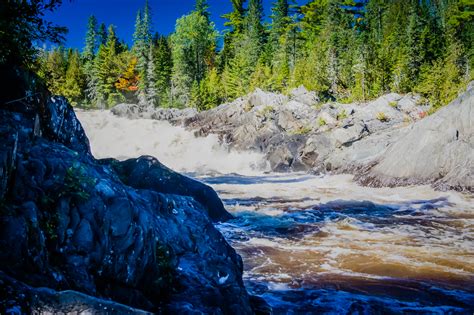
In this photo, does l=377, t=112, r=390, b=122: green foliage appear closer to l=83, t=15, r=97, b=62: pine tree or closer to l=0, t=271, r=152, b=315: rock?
l=0, t=271, r=152, b=315: rock

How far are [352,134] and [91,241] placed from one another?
92.3 feet

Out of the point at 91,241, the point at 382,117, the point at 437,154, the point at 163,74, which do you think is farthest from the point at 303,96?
the point at 91,241

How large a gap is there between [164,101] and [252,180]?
1557 inches

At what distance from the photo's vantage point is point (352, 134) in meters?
29.8

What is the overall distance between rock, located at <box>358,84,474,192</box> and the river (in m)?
0.98

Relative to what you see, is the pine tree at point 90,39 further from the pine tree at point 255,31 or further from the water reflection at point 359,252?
the water reflection at point 359,252

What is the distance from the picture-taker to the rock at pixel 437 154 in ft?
59.6

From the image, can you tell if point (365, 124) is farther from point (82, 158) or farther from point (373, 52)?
point (82, 158)

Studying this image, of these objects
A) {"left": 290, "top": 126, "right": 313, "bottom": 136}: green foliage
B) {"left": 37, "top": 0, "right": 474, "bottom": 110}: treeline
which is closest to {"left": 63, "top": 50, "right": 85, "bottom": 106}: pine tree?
{"left": 37, "top": 0, "right": 474, "bottom": 110}: treeline

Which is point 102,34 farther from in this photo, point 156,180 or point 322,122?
point 156,180

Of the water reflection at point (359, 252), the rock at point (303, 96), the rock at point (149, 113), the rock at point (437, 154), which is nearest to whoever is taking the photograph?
the water reflection at point (359, 252)

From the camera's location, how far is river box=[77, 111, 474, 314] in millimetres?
6645

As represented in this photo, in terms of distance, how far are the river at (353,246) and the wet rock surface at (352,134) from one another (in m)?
1.77

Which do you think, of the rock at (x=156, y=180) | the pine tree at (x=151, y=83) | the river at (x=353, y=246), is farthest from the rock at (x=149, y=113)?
the rock at (x=156, y=180)
